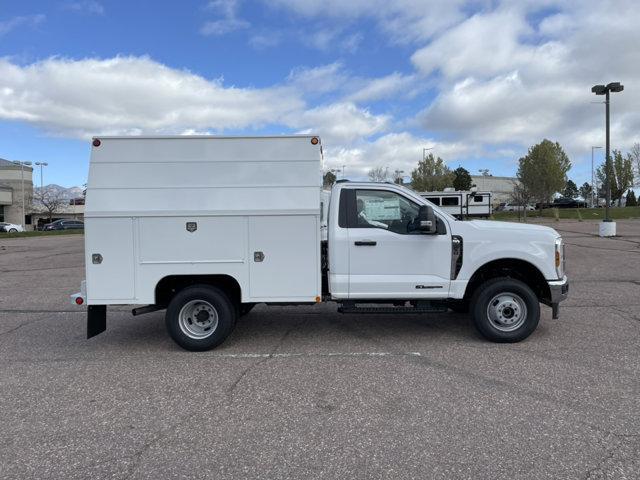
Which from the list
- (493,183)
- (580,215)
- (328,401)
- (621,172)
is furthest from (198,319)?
(493,183)

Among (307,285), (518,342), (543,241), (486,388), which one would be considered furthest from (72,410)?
(543,241)

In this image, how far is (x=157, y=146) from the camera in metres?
6.24

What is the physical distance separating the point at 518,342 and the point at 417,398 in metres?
2.35

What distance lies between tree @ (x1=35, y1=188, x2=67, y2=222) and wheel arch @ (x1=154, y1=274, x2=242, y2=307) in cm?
8021

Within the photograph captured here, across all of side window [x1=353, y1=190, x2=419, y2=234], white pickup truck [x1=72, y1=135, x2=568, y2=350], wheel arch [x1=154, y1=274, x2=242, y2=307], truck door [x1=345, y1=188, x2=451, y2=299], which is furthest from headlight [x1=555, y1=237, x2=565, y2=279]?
wheel arch [x1=154, y1=274, x2=242, y2=307]

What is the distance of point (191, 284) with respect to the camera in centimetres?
636

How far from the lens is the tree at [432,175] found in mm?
65125

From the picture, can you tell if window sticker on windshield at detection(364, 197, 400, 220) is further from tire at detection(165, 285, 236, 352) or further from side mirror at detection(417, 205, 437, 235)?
tire at detection(165, 285, 236, 352)

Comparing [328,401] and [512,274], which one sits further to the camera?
[512,274]

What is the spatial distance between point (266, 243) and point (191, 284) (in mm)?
1111

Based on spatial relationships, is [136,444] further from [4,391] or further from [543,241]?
[543,241]

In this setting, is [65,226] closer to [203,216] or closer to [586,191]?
[203,216]

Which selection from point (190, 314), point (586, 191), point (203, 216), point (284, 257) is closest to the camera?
point (203, 216)

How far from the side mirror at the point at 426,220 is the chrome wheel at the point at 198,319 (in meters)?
2.68
